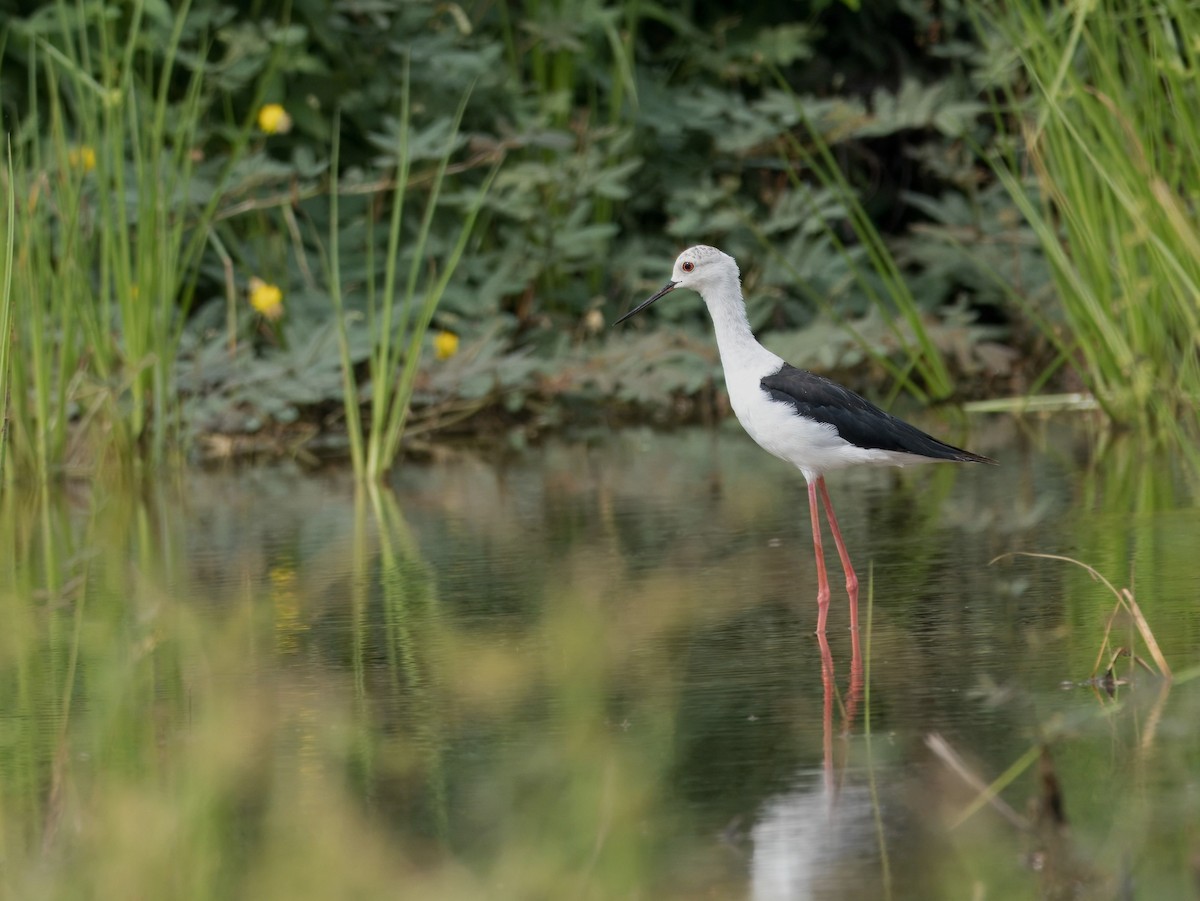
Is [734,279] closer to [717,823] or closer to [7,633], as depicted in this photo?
[7,633]

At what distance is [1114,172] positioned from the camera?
5.71 meters

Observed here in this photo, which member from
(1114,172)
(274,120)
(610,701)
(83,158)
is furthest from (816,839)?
(274,120)

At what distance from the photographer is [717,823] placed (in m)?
2.93

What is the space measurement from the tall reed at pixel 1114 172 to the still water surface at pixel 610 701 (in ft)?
1.88

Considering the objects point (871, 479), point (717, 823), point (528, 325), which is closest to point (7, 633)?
point (717, 823)

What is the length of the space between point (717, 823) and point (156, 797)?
0.97 meters

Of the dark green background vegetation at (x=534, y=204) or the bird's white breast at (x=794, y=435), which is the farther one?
the dark green background vegetation at (x=534, y=204)

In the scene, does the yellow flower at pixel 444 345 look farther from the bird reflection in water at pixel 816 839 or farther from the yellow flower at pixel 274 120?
the bird reflection in water at pixel 816 839

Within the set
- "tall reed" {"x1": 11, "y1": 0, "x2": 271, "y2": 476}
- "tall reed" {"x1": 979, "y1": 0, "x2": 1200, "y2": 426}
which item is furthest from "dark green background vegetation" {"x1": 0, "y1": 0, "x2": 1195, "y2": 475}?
"tall reed" {"x1": 979, "y1": 0, "x2": 1200, "y2": 426}

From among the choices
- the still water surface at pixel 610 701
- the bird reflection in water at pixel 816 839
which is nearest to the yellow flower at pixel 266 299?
the still water surface at pixel 610 701

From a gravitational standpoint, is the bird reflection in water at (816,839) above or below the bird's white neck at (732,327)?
below

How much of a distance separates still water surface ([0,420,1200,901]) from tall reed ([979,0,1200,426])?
57 centimetres

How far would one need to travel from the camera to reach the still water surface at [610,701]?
278 centimetres

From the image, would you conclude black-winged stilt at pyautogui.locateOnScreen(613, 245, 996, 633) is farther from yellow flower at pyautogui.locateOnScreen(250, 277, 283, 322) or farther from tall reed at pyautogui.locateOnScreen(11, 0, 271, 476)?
yellow flower at pyautogui.locateOnScreen(250, 277, 283, 322)
